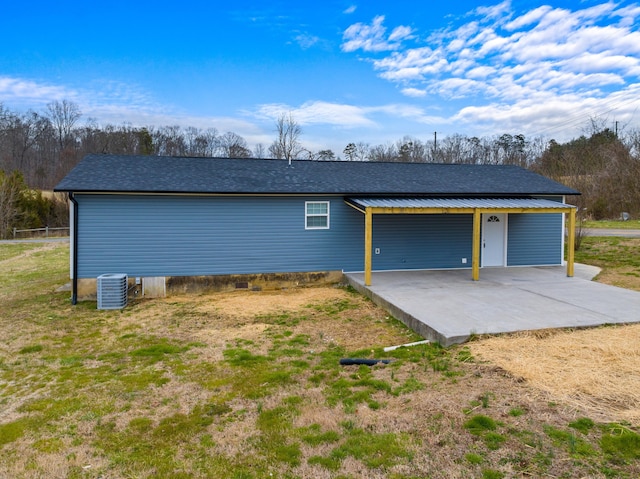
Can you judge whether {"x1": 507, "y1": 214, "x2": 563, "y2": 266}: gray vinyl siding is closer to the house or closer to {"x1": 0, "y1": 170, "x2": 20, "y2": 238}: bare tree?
the house

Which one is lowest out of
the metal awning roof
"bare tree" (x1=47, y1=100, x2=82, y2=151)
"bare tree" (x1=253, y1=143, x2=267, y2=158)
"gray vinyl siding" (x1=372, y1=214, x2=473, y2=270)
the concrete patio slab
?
the concrete patio slab

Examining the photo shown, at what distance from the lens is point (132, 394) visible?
4.65 metres

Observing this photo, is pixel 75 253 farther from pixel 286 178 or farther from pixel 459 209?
pixel 459 209

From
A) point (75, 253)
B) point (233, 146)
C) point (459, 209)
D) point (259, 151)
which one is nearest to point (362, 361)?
point (459, 209)

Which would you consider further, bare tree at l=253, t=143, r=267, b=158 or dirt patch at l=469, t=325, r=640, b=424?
bare tree at l=253, t=143, r=267, b=158

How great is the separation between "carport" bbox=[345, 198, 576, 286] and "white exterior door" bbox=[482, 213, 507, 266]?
100 centimetres

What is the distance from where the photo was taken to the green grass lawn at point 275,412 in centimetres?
321

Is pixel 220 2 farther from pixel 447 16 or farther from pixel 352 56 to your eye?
pixel 447 16

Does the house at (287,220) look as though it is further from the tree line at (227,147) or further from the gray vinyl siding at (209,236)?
the tree line at (227,147)

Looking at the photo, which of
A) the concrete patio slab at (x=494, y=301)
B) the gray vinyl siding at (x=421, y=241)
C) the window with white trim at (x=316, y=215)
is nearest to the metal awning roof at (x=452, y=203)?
the window with white trim at (x=316, y=215)

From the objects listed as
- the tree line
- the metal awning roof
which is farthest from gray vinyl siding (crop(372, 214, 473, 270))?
the tree line

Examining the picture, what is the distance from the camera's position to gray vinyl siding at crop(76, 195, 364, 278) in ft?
32.4

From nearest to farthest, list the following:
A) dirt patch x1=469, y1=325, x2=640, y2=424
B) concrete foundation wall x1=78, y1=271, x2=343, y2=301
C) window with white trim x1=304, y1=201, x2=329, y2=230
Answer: dirt patch x1=469, y1=325, x2=640, y2=424
concrete foundation wall x1=78, y1=271, x2=343, y2=301
window with white trim x1=304, y1=201, x2=329, y2=230

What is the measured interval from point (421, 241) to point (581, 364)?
720 centimetres
